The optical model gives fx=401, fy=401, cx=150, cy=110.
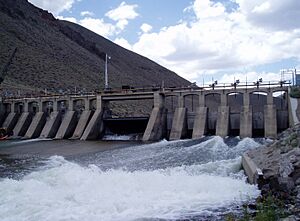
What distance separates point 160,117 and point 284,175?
2671 cm

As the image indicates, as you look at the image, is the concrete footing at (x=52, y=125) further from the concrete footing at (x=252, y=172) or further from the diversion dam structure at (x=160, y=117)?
the concrete footing at (x=252, y=172)

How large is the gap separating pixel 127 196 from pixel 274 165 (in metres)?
5.42

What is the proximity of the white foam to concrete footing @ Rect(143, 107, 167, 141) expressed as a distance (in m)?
19.6

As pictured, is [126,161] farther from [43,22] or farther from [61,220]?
[43,22]

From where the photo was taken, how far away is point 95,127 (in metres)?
40.8

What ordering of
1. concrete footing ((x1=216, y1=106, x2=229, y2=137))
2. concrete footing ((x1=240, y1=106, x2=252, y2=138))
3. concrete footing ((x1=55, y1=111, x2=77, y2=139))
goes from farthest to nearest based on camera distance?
concrete footing ((x1=55, y1=111, x2=77, y2=139)) < concrete footing ((x1=216, y1=106, x2=229, y2=137)) < concrete footing ((x1=240, y1=106, x2=252, y2=138))

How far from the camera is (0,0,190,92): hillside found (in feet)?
248

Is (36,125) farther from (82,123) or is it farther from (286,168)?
(286,168)

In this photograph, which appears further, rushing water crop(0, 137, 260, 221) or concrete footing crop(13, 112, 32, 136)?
concrete footing crop(13, 112, 32, 136)

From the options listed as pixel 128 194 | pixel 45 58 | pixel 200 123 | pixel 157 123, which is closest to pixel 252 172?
pixel 128 194

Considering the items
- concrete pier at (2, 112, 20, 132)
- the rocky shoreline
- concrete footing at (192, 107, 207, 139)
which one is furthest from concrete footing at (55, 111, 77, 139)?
the rocky shoreline

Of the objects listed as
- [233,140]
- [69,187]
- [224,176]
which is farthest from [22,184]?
[233,140]

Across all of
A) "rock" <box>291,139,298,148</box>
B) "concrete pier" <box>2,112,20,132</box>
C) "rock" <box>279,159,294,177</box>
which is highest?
"concrete pier" <box>2,112,20,132</box>

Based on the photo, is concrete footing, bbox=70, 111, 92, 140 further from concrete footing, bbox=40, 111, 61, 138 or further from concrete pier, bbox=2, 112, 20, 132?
concrete pier, bbox=2, 112, 20, 132
